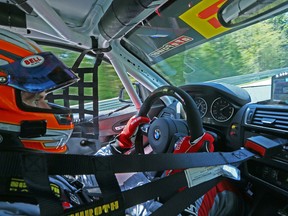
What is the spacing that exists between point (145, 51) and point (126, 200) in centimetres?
193

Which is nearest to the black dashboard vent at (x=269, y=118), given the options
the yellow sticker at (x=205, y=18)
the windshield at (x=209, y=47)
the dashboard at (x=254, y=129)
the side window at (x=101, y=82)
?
the dashboard at (x=254, y=129)

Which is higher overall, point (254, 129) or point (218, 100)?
point (218, 100)

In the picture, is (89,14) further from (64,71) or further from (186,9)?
(64,71)

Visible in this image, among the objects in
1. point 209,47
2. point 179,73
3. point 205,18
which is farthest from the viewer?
point 179,73

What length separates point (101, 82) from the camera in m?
2.24

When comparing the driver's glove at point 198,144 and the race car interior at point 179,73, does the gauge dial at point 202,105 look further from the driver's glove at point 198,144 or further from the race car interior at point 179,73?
the driver's glove at point 198,144

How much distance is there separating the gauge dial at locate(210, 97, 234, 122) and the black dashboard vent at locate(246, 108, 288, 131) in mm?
170

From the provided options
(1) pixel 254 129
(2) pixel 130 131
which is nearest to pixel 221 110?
(1) pixel 254 129

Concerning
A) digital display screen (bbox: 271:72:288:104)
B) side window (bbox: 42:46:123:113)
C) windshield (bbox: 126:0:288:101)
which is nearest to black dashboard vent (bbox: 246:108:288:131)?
digital display screen (bbox: 271:72:288:104)

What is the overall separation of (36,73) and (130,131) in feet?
2.19

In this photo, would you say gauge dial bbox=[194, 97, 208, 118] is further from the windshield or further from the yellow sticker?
the yellow sticker

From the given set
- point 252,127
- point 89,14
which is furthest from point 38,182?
point 89,14

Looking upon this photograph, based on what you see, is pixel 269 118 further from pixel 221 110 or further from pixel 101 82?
pixel 101 82

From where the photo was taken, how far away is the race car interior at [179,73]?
128 centimetres
